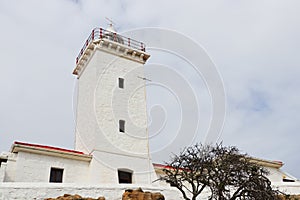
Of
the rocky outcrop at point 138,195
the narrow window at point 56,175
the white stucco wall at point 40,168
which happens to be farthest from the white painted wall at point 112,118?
the rocky outcrop at point 138,195

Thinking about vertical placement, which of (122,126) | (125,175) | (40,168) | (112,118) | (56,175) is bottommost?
(56,175)

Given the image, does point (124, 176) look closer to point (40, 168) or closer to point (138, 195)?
point (40, 168)

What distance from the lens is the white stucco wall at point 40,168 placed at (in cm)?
1447

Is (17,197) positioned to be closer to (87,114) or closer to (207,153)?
(207,153)

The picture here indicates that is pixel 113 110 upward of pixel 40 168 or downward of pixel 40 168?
upward

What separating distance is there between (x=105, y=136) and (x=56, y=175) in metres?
3.29

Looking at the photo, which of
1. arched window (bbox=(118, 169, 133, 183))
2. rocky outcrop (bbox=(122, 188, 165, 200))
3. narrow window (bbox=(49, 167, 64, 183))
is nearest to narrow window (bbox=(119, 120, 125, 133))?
arched window (bbox=(118, 169, 133, 183))

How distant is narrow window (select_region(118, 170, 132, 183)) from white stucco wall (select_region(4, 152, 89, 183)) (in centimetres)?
181

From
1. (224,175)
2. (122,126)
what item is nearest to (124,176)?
(122,126)

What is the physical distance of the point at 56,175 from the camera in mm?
15578

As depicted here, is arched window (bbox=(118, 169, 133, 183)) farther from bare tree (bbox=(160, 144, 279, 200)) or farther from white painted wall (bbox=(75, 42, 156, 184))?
bare tree (bbox=(160, 144, 279, 200))

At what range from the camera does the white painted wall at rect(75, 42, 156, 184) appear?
17.0 meters

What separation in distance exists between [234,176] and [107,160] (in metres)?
7.20

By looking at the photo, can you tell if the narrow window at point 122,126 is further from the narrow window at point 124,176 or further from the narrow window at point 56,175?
the narrow window at point 56,175
